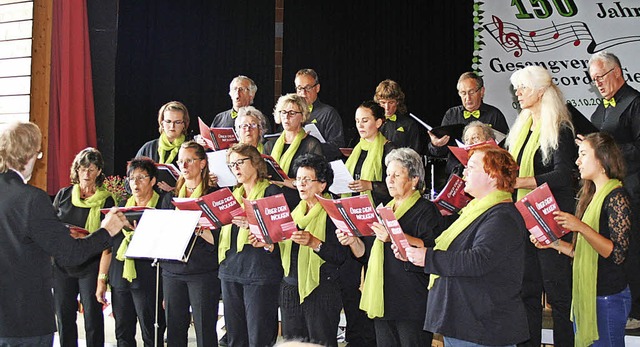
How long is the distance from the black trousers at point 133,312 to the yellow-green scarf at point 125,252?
4.6 inches

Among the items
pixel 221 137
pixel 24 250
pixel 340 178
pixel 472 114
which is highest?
Result: pixel 472 114

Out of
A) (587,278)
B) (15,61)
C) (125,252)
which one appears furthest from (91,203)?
(587,278)

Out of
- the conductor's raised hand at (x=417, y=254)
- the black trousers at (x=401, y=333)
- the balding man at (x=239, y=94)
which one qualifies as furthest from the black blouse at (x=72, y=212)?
the conductor's raised hand at (x=417, y=254)

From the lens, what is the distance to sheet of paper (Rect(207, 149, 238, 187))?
16.6 ft

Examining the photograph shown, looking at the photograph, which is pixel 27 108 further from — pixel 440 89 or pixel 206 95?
pixel 440 89

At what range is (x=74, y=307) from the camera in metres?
5.23

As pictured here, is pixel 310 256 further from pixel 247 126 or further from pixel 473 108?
pixel 473 108

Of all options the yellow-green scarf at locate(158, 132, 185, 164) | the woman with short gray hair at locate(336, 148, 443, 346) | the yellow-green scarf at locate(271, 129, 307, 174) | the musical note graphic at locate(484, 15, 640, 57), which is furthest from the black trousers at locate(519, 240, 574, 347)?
the musical note graphic at locate(484, 15, 640, 57)

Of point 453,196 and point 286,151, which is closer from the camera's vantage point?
point 453,196

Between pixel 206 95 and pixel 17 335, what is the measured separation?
584 centimetres

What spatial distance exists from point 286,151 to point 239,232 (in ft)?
2.60

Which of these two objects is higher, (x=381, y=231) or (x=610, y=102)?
(x=610, y=102)

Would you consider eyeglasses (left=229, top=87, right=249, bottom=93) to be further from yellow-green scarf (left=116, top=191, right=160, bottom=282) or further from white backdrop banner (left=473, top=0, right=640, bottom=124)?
white backdrop banner (left=473, top=0, right=640, bottom=124)

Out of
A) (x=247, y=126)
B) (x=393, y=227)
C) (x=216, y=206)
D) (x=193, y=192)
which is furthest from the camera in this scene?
(x=247, y=126)
